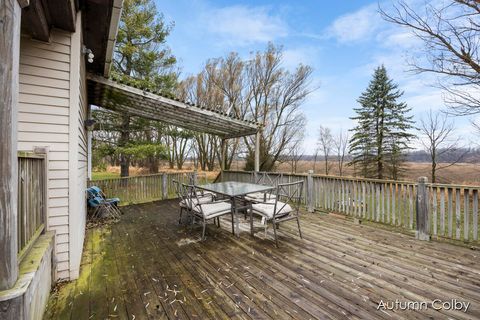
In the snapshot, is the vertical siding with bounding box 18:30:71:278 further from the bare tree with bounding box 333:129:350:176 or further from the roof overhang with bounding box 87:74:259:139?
the bare tree with bounding box 333:129:350:176

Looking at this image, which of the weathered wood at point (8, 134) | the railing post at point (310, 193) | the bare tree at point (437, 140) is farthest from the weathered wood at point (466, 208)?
the bare tree at point (437, 140)

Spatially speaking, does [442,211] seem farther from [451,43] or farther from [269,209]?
[451,43]

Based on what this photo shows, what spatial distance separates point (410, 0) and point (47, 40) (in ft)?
29.1

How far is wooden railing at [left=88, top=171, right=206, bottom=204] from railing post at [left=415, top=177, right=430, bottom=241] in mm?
4714

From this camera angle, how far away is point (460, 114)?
7672 mm

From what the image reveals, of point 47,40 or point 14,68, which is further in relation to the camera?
point 47,40

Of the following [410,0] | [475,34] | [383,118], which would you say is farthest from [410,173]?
[410,0]

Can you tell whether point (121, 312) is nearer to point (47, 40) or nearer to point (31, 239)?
point (31, 239)

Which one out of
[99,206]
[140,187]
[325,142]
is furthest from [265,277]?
[325,142]

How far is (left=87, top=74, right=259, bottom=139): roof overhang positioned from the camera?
15.7 feet

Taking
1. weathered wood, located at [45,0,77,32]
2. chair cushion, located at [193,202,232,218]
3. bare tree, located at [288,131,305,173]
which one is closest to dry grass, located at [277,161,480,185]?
bare tree, located at [288,131,305,173]

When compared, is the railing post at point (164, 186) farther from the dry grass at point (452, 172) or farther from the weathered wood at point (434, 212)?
the dry grass at point (452, 172)

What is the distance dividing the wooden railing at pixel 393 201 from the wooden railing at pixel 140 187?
10.9ft

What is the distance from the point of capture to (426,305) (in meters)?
2.01
